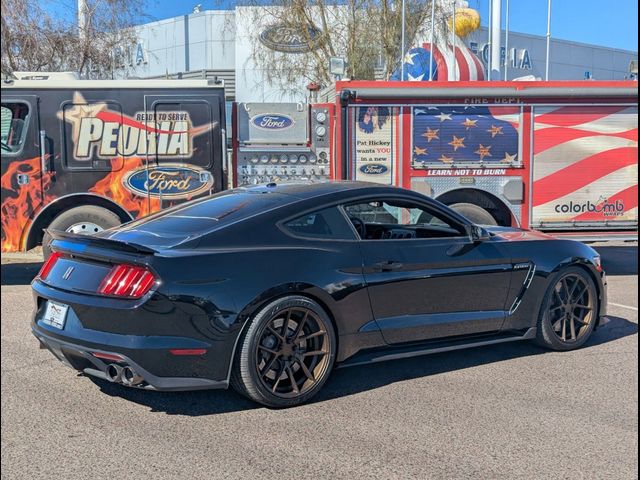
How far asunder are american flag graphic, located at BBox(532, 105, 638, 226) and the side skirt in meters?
4.13

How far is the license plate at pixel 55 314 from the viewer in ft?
14.0

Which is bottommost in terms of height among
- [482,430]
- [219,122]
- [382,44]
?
[482,430]

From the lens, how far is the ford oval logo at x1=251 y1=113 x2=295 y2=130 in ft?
29.1

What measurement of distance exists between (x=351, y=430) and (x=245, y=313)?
97cm

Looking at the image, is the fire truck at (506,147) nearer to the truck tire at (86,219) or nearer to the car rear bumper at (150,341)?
the truck tire at (86,219)

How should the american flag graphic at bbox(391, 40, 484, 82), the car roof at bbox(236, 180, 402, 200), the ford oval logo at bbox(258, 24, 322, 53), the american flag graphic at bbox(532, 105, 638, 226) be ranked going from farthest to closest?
1. the ford oval logo at bbox(258, 24, 322, 53)
2. the american flag graphic at bbox(391, 40, 484, 82)
3. the american flag graphic at bbox(532, 105, 638, 226)
4. the car roof at bbox(236, 180, 402, 200)

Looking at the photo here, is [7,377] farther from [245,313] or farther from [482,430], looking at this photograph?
[482,430]

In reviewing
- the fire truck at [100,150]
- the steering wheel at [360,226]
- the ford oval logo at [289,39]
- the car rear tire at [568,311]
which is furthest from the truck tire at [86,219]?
the ford oval logo at [289,39]

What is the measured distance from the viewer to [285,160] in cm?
891

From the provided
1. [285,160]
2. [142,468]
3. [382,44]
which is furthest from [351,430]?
[382,44]

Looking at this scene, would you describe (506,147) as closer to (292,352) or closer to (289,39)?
(292,352)

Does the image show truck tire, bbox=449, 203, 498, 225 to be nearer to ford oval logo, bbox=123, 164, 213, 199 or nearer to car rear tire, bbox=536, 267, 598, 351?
car rear tire, bbox=536, 267, 598, 351

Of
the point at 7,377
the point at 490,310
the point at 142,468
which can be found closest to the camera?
the point at 142,468

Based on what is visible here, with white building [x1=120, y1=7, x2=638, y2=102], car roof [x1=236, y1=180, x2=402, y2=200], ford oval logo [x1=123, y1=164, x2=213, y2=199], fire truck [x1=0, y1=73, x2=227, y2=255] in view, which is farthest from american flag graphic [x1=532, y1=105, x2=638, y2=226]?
white building [x1=120, y1=7, x2=638, y2=102]
